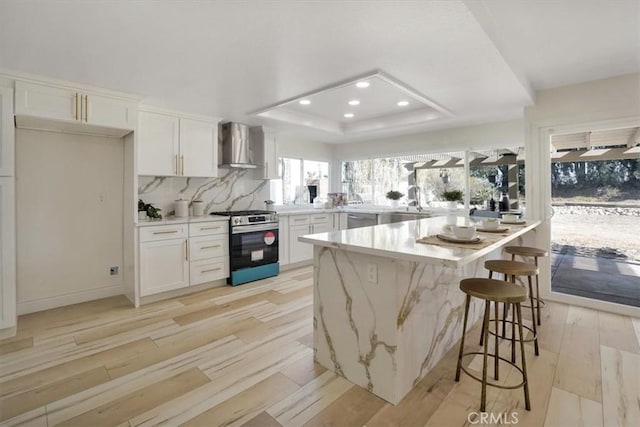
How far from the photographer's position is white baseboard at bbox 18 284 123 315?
3136mm

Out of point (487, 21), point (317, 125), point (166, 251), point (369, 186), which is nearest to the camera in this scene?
point (487, 21)

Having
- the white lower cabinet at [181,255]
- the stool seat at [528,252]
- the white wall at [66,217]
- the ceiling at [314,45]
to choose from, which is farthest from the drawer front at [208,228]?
the stool seat at [528,252]

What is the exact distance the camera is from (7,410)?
175 centimetres

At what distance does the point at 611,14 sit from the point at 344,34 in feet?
5.90

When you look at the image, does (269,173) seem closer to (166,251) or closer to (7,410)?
(166,251)

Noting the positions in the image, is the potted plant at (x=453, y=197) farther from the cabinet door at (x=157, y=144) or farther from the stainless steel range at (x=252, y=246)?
the cabinet door at (x=157, y=144)

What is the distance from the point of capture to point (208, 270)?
3.88m

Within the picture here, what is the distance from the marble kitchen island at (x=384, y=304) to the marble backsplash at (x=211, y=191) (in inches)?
112

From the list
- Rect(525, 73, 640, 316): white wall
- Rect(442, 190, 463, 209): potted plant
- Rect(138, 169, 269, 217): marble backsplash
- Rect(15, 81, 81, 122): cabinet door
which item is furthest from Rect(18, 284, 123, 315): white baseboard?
Rect(525, 73, 640, 316): white wall

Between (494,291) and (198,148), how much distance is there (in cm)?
365

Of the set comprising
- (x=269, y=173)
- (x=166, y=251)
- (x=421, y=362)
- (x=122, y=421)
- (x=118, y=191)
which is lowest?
(x=122, y=421)

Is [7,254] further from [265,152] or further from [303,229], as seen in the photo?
[303,229]

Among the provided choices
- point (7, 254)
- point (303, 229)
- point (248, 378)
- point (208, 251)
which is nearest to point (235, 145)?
point (208, 251)

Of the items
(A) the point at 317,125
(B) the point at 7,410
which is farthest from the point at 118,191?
(A) the point at 317,125
